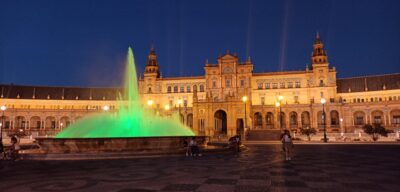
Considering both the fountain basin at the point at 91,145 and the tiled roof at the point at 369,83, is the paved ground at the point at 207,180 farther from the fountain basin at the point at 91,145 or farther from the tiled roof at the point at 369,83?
the tiled roof at the point at 369,83

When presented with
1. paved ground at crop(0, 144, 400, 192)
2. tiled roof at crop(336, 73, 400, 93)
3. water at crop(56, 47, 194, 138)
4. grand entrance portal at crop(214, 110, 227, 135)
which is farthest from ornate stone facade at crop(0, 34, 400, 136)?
paved ground at crop(0, 144, 400, 192)

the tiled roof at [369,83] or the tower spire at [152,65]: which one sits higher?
the tower spire at [152,65]

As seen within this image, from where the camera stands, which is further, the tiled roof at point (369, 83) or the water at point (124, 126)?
the tiled roof at point (369, 83)

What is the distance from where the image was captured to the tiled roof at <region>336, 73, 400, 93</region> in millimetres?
87750

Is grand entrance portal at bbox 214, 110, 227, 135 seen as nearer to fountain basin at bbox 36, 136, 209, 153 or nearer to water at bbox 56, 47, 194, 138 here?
water at bbox 56, 47, 194, 138

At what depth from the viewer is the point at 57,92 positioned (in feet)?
339

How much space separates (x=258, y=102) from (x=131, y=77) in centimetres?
6744

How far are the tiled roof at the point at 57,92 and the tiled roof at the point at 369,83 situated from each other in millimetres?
72638

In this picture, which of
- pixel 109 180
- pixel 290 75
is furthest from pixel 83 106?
pixel 109 180

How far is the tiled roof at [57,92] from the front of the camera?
97594 mm

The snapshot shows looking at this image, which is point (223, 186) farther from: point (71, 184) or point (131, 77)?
point (131, 77)

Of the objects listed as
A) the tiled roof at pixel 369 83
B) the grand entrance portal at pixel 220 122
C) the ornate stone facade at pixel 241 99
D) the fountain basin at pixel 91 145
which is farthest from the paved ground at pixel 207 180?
the tiled roof at pixel 369 83

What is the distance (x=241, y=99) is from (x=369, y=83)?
4240cm

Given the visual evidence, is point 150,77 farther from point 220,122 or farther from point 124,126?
point 124,126
